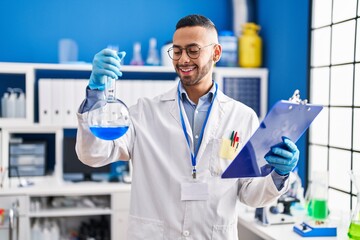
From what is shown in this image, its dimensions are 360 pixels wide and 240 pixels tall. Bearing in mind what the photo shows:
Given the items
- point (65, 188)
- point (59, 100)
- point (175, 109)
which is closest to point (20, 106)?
point (59, 100)

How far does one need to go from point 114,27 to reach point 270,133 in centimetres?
263

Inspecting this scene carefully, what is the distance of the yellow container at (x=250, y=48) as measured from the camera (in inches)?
146

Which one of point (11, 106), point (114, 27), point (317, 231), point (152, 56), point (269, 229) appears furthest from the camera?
point (114, 27)

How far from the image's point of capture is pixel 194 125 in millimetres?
1834

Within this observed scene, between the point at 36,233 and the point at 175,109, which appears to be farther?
the point at 36,233

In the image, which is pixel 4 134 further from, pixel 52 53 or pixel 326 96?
pixel 326 96

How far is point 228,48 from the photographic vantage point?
371cm

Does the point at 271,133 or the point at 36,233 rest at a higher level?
the point at 271,133

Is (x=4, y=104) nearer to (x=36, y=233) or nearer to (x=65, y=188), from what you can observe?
(x=65, y=188)

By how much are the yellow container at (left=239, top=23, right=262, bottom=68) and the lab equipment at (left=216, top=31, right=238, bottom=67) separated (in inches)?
2.5

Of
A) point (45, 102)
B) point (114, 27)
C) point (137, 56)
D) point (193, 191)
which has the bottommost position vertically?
point (193, 191)

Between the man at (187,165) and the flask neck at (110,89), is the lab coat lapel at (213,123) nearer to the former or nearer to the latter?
the man at (187,165)

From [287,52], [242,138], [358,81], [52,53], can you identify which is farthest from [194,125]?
[52,53]

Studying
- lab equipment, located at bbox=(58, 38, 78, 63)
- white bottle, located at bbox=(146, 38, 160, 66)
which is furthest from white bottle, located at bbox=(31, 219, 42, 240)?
white bottle, located at bbox=(146, 38, 160, 66)
